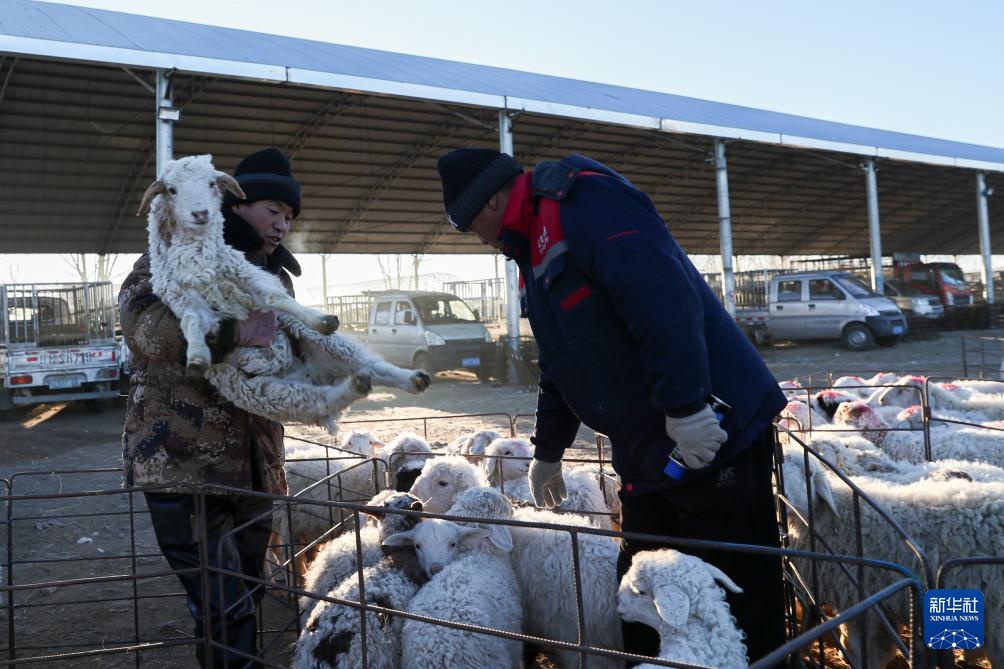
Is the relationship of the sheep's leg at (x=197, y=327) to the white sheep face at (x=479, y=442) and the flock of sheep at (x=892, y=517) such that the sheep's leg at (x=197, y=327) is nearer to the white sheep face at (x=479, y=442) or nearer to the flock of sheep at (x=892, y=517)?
the flock of sheep at (x=892, y=517)

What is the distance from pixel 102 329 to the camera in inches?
612

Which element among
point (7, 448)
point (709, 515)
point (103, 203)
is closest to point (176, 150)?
point (103, 203)

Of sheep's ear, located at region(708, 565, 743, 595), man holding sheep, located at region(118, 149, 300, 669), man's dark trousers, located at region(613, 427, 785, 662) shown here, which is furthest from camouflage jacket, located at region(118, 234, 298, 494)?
sheep's ear, located at region(708, 565, 743, 595)

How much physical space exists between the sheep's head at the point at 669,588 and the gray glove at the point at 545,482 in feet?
2.46

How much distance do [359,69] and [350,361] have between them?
13.8 meters

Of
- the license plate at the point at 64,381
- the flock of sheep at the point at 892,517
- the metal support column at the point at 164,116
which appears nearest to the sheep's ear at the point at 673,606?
the flock of sheep at the point at 892,517

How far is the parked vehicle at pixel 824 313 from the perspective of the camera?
720 inches

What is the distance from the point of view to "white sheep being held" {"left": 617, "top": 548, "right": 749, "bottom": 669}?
1995 millimetres

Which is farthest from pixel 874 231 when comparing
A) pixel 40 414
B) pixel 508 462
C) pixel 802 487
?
pixel 40 414

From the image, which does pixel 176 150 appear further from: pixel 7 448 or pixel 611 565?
pixel 611 565

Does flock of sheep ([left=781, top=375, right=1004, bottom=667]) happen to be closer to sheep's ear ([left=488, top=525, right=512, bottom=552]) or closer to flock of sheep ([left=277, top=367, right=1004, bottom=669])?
flock of sheep ([left=277, top=367, right=1004, bottom=669])

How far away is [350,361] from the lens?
256 cm

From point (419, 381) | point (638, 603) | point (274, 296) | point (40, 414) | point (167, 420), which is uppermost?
point (274, 296)

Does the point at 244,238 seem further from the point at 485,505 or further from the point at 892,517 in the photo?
the point at 892,517
